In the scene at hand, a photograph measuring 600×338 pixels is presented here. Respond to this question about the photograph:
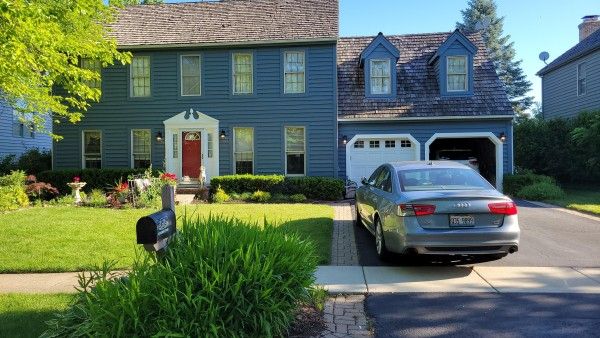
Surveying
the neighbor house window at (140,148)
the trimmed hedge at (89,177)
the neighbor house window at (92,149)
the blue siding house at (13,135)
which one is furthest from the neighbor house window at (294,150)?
the blue siding house at (13,135)

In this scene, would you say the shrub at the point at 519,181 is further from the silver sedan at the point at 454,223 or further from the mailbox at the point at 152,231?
the mailbox at the point at 152,231

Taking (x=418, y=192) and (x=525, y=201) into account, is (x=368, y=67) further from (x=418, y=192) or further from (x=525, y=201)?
(x=418, y=192)

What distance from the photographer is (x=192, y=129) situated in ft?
59.1

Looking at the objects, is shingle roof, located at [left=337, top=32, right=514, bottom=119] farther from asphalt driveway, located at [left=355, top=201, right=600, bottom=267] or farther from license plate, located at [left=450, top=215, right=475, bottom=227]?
license plate, located at [left=450, top=215, right=475, bottom=227]

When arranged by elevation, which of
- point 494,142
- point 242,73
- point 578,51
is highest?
point 578,51

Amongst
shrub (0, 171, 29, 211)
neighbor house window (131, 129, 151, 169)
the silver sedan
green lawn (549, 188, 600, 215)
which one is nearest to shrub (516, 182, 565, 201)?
green lawn (549, 188, 600, 215)

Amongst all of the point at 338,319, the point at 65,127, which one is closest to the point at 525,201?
the point at 338,319

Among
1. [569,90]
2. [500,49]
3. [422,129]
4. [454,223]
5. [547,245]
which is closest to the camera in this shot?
[454,223]

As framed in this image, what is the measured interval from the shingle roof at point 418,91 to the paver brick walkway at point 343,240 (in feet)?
19.4

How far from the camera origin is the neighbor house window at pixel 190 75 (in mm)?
18203

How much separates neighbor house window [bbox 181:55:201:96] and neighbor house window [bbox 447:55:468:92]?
9.93m

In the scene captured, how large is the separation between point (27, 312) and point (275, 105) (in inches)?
542

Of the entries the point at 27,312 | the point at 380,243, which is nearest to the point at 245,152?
the point at 380,243

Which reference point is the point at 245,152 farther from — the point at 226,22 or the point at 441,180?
the point at 441,180
